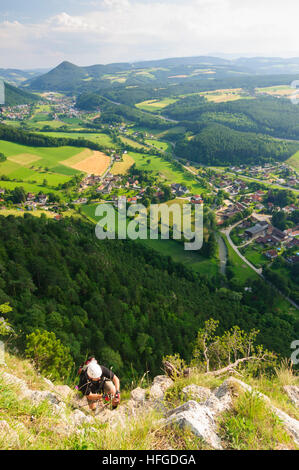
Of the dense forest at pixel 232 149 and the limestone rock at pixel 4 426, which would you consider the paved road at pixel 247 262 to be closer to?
the limestone rock at pixel 4 426

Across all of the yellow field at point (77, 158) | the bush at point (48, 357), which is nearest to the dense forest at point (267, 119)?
the yellow field at point (77, 158)

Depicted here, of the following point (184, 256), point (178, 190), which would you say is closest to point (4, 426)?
point (184, 256)

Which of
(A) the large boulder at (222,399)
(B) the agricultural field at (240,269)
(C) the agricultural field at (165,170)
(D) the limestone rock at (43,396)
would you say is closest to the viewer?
(A) the large boulder at (222,399)

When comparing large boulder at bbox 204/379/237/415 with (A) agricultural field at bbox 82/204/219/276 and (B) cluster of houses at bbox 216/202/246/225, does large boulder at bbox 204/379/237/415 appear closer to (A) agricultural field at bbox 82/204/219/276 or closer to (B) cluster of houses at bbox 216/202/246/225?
(A) agricultural field at bbox 82/204/219/276

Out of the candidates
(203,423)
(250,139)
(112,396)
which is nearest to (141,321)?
(112,396)

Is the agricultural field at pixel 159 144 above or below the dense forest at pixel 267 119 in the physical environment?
below

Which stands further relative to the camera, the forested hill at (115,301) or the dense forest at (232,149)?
the dense forest at (232,149)

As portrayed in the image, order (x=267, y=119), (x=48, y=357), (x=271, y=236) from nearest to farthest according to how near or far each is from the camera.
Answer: (x=48, y=357)
(x=271, y=236)
(x=267, y=119)

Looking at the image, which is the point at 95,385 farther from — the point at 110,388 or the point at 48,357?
the point at 48,357
